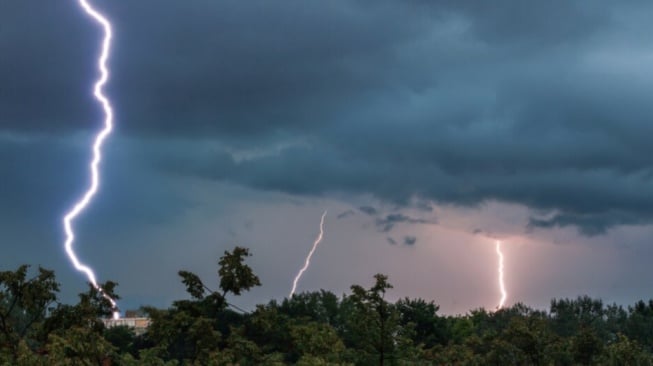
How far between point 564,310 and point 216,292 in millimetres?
64380

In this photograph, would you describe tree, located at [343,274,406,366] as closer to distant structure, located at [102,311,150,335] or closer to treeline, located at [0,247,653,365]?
treeline, located at [0,247,653,365]

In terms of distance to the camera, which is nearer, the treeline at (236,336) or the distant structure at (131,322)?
the treeline at (236,336)

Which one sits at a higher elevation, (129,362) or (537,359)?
(537,359)

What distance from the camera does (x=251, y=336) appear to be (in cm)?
3919

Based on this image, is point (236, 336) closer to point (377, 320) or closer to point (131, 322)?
point (377, 320)

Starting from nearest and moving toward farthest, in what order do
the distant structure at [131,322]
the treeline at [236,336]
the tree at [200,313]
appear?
1. the treeline at [236,336]
2. the tree at [200,313]
3. the distant structure at [131,322]

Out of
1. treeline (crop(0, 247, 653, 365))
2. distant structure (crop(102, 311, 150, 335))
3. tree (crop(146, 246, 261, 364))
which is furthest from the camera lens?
distant structure (crop(102, 311, 150, 335))

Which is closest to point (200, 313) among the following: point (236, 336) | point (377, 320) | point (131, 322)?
point (236, 336)

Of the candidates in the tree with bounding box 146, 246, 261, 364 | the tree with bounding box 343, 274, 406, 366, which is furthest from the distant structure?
the tree with bounding box 343, 274, 406, 366

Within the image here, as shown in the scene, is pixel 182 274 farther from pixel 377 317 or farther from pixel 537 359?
pixel 537 359

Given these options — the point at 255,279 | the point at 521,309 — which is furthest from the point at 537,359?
the point at 521,309

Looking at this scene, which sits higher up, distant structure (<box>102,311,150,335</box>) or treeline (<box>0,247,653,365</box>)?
distant structure (<box>102,311,150,335</box>)

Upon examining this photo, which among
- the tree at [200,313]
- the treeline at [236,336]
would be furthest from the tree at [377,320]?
the tree at [200,313]

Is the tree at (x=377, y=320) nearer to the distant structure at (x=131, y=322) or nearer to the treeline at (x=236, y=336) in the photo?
the treeline at (x=236, y=336)
